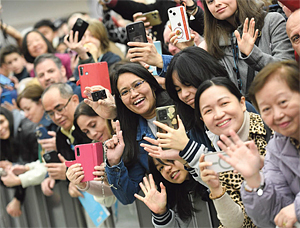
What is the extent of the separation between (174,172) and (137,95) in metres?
0.59

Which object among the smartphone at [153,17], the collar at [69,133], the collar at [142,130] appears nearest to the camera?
the collar at [142,130]

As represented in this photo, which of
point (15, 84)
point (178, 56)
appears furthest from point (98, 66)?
point (15, 84)

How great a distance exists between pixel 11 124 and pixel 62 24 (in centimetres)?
178

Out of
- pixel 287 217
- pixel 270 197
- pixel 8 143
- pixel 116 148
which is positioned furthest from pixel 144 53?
pixel 8 143

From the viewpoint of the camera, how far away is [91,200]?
4605mm

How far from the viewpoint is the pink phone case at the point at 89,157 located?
3.70m

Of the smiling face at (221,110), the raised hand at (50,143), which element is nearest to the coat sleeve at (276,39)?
the smiling face at (221,110)

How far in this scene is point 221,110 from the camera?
8.81 ft

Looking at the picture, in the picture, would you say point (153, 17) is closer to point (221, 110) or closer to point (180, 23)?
point (180, 23)

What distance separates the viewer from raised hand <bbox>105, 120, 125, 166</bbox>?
3521mm

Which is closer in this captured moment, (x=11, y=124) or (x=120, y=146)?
(x=120, y=146)

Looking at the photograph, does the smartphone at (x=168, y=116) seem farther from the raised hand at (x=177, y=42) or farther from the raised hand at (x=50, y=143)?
the raised hand at (x=50, y=143)

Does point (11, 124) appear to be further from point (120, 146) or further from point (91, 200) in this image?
point (120, 146)

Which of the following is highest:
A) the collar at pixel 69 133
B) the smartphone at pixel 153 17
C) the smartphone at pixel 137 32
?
the smartphone at pixel 153 17
